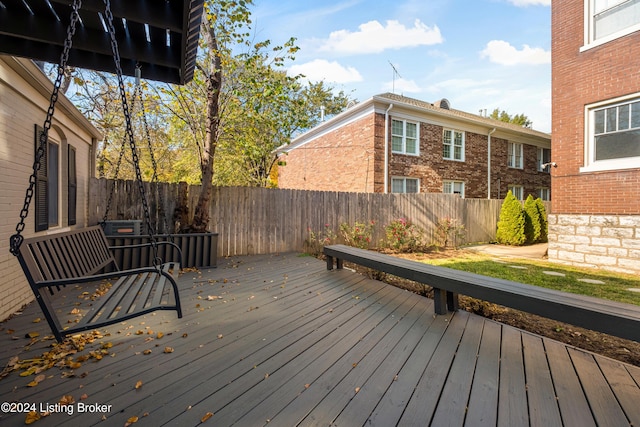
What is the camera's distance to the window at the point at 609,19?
612 centimetres

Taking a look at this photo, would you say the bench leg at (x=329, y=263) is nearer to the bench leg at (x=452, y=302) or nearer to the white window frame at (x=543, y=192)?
the bench leg at (x=452, y=302)

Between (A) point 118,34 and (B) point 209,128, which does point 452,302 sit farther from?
(B) point 209,128

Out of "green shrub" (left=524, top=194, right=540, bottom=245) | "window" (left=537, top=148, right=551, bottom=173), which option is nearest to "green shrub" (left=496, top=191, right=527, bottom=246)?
"green shrub" (left=524, top=194, right=540, bottom=245)

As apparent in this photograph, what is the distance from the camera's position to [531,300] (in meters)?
2.38

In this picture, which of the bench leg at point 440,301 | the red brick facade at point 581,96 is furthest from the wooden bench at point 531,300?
the red brick facade at point 581,96

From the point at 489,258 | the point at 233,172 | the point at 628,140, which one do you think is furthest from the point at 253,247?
A: the point at 628,140

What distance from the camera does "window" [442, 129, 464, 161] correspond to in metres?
12.9

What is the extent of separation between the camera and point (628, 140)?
→ 6.29m

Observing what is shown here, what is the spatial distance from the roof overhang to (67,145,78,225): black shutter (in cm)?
296

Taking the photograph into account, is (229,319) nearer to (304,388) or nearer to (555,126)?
(304,388)

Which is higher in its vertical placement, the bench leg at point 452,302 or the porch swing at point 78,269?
the porch swing at point 78,269

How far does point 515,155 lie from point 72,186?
17.9m

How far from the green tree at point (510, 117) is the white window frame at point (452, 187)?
2034cm

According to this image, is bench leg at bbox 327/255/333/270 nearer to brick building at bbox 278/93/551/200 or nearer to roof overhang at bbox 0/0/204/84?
roof overhang at bbox 0/0/204/84
